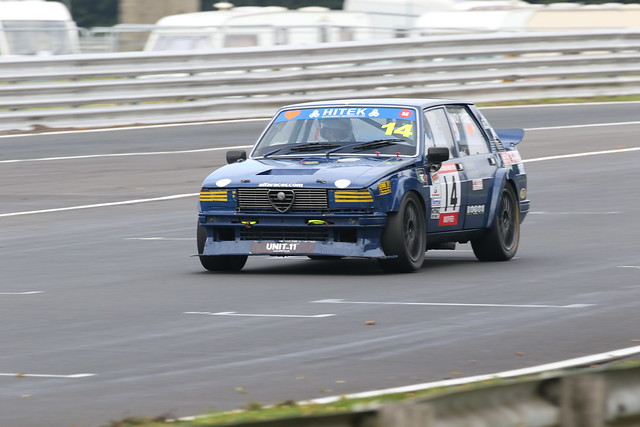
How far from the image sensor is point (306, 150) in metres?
13.2

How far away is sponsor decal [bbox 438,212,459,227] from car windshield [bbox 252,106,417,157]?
616mm

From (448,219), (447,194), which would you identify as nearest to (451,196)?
(447,194)

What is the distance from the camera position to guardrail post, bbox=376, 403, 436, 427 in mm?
4602

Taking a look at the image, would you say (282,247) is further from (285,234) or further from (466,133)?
(466,133)

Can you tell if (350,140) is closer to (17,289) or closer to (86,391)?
(17,289)

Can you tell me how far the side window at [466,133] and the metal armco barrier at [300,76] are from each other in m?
13.6

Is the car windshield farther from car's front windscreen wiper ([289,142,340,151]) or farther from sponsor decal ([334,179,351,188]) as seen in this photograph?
sponsor decal ([334,179,351,188])

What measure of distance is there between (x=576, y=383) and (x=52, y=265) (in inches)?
356

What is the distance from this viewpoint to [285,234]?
40.7ft

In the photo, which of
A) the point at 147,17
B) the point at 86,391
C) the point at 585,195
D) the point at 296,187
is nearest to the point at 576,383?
Result: the point at 86,391

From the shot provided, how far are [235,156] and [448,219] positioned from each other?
6.33 ft

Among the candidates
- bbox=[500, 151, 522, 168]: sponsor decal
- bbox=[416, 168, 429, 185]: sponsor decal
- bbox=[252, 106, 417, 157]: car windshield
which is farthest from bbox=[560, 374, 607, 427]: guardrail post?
bbox=[500, 151, 522, 168]: sponsor decal

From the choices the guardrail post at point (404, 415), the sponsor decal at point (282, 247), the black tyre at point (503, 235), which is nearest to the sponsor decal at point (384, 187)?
the sponsor decal at point (282, 247)

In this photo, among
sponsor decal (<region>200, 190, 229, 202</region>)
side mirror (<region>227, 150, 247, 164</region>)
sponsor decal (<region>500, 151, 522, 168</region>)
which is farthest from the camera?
sponsor decal (<region>500, 151, 522, 168</region>)
